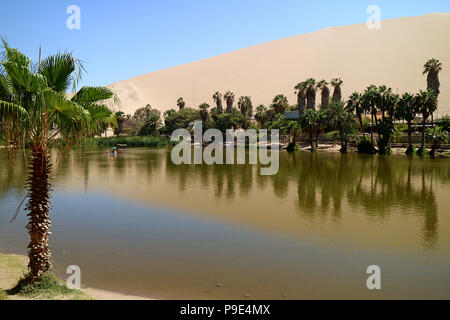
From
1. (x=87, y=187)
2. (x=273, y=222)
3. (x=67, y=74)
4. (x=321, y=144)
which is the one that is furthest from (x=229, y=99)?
(x=67, y=74)

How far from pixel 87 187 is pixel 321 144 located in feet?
184

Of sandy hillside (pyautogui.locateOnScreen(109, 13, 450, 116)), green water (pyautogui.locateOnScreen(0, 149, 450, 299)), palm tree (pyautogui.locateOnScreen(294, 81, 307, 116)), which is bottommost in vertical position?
green water (pyautogui.locateOnScreen(0, 149, 450, 299))

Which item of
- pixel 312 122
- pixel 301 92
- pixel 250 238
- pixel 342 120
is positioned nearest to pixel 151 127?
pixel 301 92

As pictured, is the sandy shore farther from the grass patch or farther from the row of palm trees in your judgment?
the row of palm trees

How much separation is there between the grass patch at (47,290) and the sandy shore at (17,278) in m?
0.15

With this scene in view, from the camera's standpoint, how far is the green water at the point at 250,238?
9.30 metres

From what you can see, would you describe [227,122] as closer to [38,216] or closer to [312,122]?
[312,122]

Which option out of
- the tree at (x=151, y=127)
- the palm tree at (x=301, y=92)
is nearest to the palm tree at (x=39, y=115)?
the palm tree at (x=301, y=92)

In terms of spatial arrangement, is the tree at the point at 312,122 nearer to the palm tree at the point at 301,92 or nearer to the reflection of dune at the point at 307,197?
the palm tree at the point at 301,92

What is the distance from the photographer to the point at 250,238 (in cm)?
1339

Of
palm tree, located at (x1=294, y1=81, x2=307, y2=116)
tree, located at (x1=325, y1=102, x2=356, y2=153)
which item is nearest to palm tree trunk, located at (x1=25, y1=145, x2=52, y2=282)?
tree, located at (x1=325, y1=102, x2=356, y2=153)

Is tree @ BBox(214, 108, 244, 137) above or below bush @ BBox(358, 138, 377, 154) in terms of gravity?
above

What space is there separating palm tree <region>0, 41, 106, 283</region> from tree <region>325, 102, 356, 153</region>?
59633mm

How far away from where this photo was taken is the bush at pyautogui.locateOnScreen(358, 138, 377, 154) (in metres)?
59.5
